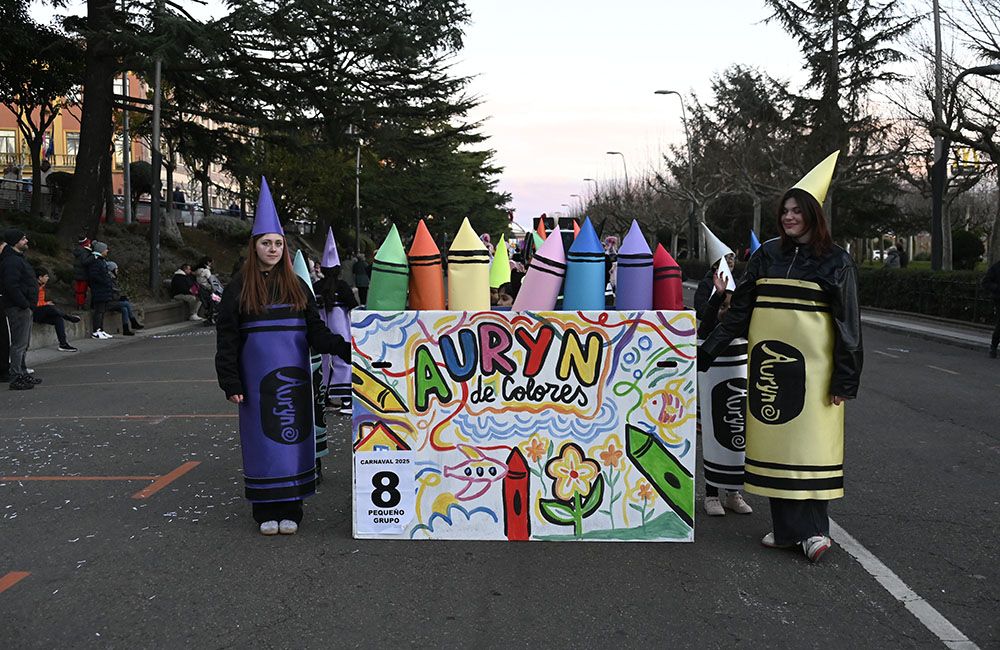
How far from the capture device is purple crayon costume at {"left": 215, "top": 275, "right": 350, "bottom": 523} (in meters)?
5.30

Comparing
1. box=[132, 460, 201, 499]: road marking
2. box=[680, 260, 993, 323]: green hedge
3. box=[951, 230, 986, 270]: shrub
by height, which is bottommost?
box=[132, 460, 201, 499]: road marking

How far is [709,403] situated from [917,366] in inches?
397

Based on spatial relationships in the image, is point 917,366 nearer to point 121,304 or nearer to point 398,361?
point 398,361

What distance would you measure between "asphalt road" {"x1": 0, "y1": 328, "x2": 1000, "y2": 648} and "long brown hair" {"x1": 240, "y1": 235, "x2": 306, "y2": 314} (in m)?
1.30

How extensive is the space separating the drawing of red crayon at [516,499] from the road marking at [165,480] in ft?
8.47

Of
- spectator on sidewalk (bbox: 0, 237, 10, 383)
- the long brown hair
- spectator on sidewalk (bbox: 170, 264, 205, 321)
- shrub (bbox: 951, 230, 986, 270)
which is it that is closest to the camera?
the long brown hair

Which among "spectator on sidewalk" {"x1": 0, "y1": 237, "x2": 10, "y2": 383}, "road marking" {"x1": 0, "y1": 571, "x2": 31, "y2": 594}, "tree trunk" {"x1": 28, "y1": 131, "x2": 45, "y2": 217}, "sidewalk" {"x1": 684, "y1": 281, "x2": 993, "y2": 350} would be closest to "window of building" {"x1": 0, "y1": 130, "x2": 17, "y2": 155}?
"tree trunk" {"x1": 28, "y1": 131, "x2": 45, "y2": 217}

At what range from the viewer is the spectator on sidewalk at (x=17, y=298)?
11.2 metres

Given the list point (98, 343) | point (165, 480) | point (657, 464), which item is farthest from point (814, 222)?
point (98, 343)

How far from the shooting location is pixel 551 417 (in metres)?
5.18

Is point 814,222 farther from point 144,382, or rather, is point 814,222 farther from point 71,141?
point 71,141

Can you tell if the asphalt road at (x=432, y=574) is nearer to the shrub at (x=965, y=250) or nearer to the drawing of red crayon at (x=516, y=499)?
the drawing of red crayon at (x=516, y=499)

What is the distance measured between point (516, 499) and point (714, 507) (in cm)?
136

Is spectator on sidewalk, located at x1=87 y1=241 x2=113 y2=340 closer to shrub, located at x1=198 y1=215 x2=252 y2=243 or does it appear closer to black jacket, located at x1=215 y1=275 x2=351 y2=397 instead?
black jacket, located at x1=215 y1=275 x2=351 y2=397
